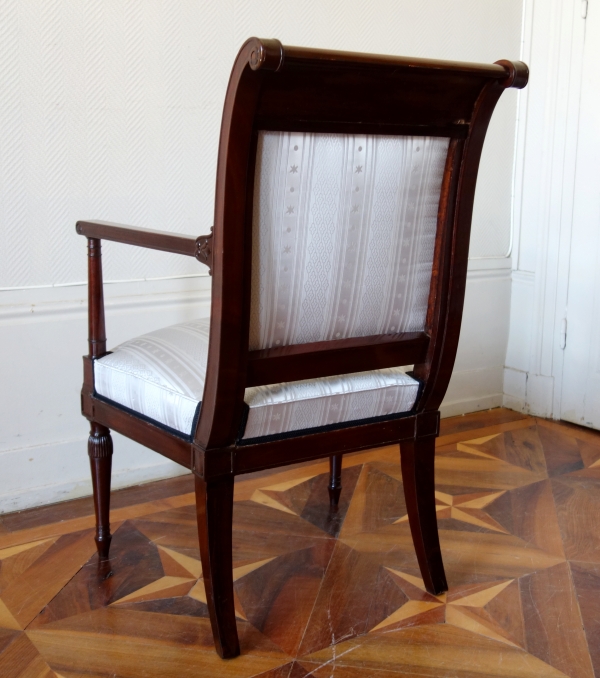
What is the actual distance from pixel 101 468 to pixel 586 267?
5.62ft

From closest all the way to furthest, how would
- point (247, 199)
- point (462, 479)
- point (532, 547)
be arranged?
point (247, 199)
point (532, 547)
point (462, 479)

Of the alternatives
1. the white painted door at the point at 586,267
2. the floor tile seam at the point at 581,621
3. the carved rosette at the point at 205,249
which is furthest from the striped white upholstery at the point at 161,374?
the white painted door at the point at 586,267

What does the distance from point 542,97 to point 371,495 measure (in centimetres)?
147

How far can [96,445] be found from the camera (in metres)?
1.57

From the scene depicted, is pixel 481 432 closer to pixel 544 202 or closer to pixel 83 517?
pixel 544 202

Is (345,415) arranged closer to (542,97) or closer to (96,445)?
(96,445)

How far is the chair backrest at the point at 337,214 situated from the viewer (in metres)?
1.09

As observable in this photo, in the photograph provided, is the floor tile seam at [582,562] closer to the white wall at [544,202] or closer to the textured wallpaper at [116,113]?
the white wall at [544,202]

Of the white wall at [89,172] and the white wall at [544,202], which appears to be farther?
the white wall at [544,202]

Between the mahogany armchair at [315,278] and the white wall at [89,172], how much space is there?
0.50m

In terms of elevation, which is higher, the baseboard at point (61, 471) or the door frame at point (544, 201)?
the door frame at point (544, 201)

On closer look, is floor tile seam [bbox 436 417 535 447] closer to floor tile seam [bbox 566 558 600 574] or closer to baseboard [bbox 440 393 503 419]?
baseboard [bbox 440 393 503 419]

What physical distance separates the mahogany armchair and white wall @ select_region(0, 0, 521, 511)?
1.63ft

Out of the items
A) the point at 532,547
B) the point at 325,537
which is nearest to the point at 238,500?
the point at 325,537
